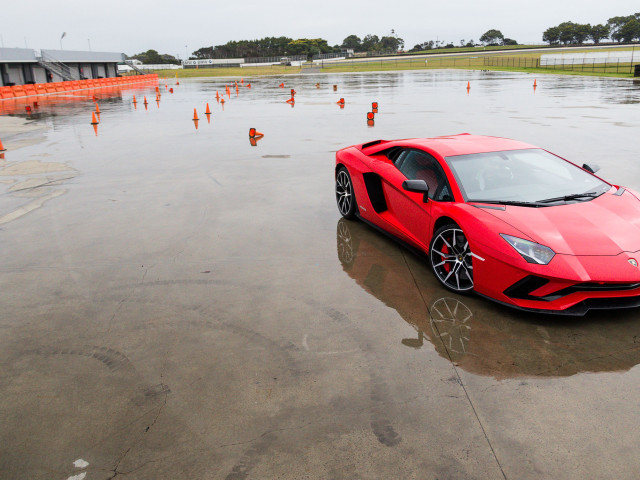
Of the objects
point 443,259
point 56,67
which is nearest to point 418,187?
point 443,259

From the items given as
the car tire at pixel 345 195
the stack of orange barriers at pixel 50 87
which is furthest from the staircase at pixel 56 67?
the car tire at pixel 345 195

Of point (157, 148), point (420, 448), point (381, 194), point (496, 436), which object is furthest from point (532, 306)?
point (157, 148)

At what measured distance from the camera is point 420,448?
119 inches

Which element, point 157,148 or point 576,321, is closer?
point 576,321

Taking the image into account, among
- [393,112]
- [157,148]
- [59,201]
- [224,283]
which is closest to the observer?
[224,283]

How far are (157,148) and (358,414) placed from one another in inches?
493

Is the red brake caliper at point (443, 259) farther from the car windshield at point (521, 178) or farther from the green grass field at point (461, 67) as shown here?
the green grass field at point (461, 67)

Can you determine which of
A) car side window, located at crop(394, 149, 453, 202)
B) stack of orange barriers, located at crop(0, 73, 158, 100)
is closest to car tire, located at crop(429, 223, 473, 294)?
car side window, located at crop(394, 149, 453, 202)

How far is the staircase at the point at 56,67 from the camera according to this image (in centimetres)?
5616

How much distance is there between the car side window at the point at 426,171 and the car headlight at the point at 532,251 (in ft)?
3.17

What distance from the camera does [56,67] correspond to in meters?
59.2

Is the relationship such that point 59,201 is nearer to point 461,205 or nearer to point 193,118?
point 461,205

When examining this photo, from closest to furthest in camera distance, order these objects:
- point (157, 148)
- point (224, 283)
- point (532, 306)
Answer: point (532, 306) < point (224, 283) < point (157, 148)

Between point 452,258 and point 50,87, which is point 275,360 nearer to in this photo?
point 452,258
